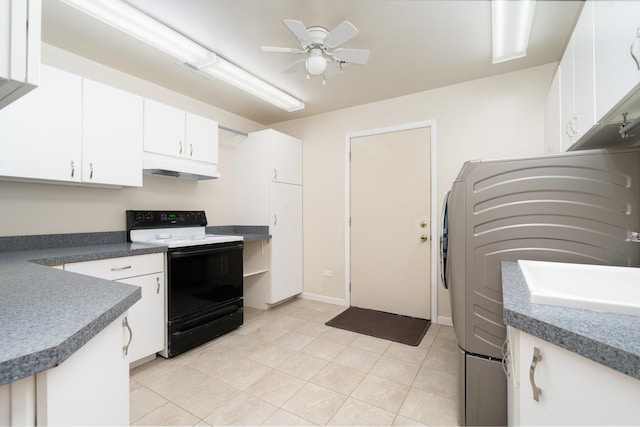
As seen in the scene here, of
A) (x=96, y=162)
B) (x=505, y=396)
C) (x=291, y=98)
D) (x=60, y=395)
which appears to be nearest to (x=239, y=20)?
(x=291, y=98)

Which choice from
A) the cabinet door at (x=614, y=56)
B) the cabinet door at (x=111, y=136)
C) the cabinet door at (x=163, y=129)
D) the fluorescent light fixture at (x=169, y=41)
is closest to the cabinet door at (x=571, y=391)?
the cabinet door at (x=614, y=56)

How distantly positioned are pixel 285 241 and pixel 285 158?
0.98m

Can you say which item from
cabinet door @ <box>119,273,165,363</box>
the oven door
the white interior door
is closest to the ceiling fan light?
the white interior door

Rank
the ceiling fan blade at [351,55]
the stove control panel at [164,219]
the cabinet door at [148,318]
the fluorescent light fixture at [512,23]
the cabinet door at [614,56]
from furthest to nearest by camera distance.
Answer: the stove control panel at [164,219] < the cabinet door at [148,318] < the ceiling fan blade at [351,55] < the cabinet door at [614,56] < the fluorescent light fixture at [512,23]

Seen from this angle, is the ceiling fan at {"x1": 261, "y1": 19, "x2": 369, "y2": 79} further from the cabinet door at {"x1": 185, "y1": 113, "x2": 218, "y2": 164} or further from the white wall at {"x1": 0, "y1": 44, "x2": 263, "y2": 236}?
the white wall at {"x1": 0, "y1": 44, "x2": 263, "y2": 236}

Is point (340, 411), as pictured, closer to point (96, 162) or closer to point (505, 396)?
point (505, 396)

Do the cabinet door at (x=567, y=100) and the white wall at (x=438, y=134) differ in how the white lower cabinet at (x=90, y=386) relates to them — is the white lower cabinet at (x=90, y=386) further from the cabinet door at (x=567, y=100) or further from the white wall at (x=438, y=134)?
the white wall at (x=438, y=134)

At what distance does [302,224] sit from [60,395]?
3.05m

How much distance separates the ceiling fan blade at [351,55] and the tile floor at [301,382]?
2114mm

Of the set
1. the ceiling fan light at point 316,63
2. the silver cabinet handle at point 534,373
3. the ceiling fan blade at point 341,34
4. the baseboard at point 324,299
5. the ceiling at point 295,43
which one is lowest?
the baseboard at point 324,299

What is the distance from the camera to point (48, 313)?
0.69 metres

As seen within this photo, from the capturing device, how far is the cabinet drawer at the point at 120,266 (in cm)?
167

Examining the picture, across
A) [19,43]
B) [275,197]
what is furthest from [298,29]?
[275,197]

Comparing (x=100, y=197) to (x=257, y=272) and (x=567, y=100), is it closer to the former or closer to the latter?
(x=257, y=272)
